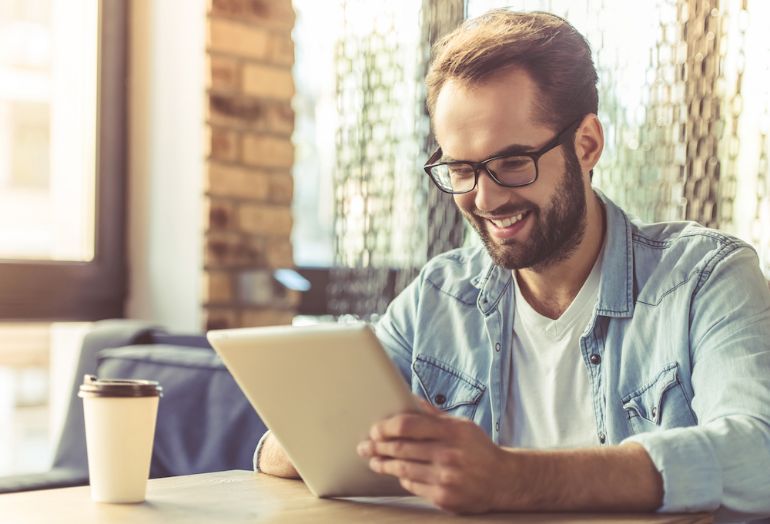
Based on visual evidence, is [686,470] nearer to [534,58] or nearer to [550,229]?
[550,229]

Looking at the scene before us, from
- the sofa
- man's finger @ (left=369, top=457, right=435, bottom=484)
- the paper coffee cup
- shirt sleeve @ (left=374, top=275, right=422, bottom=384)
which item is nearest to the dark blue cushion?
the sofa

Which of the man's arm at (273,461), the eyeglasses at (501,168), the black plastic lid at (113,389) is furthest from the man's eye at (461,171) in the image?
the black plastic lid at (113,389)

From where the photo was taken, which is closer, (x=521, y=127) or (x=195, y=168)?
(x=521, y=127)

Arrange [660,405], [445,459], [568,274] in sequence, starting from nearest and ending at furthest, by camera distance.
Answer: [445,459] < [660,405] < [568,274]

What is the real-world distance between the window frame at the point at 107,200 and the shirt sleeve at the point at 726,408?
80.2 inches

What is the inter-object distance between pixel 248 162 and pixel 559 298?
1410mm

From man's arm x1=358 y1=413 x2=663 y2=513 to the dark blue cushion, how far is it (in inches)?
39.7

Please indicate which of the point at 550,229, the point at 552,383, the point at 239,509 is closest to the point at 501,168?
the point at 550,229

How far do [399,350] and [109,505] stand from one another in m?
0.65

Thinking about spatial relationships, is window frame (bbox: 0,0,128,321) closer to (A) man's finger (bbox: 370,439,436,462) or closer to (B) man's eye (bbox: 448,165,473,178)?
(B) man's eye (bbox: 448,165,473,178)

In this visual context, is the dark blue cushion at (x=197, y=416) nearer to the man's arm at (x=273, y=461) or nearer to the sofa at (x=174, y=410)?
the sofa at (x=174, y=410)

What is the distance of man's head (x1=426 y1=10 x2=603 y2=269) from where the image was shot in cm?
157

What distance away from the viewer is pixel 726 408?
1265 mm

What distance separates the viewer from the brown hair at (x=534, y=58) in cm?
159
